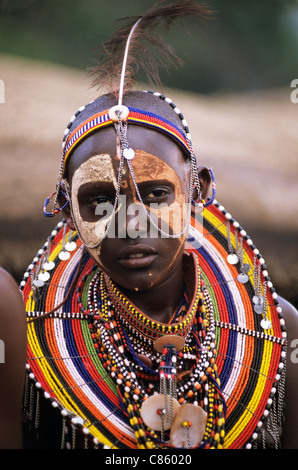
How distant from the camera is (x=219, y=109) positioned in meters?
3.71

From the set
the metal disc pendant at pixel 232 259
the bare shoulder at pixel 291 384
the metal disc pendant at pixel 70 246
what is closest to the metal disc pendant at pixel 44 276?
the metal disc pendant at pixel 70 246

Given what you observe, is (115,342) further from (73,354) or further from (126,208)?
(126,208)

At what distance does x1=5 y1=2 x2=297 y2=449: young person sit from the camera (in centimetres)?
204

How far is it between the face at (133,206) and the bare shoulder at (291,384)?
2.45ft

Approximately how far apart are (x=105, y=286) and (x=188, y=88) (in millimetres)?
1752

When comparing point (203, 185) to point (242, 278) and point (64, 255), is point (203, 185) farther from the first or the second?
point (64, 255)

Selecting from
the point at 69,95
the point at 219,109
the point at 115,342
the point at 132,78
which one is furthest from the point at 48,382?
the point at 219,109

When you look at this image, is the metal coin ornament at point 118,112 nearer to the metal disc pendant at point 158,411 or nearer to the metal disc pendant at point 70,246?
the metal disc pendant at point 70,246

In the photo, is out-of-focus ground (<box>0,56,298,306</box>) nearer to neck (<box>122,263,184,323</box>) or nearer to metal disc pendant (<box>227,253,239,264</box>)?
metal disc pendant (<box>227,253,239,264</box>)

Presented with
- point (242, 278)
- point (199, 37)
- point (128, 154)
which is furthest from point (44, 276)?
point (199, 37)

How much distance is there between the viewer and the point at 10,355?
1.77 m

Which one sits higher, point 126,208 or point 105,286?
point 126,208

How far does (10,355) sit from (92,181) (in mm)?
694

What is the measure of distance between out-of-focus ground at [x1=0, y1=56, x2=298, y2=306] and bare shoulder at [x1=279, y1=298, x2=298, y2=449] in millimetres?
1170
